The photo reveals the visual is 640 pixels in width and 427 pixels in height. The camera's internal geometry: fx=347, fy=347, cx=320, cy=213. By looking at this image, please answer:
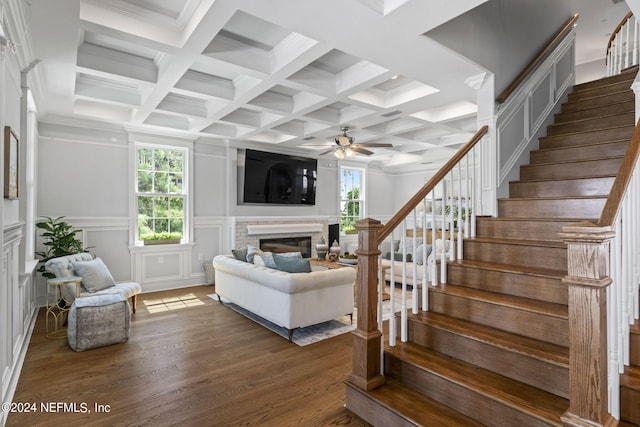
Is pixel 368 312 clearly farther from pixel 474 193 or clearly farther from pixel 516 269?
pixel 474 193

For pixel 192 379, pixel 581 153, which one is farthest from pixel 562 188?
pixel 192 379

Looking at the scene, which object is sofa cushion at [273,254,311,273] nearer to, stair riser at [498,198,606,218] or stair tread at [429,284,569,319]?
stair tread at [429,284,569,319]

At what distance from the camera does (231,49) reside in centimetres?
324

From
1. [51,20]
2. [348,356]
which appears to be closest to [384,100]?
[348,356]

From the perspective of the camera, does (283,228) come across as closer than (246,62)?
No

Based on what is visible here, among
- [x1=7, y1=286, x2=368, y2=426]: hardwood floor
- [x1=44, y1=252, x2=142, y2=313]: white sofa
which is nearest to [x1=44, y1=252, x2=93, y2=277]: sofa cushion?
[x1=44, y1=252, x2=142, y2=313]: white sofa

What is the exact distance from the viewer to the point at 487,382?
1.96 metres

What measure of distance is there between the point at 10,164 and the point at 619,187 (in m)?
3.83

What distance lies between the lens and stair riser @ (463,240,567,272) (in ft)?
8.22

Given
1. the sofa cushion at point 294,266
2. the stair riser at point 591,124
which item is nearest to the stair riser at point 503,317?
the sofa cushion at point 294,266

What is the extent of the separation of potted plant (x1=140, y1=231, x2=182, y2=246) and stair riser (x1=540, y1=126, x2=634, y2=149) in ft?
18.0

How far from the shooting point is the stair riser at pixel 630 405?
1.57 metres

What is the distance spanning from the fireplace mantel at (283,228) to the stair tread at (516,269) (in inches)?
Result: 174

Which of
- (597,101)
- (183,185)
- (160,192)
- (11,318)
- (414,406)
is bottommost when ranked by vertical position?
(414,406)
